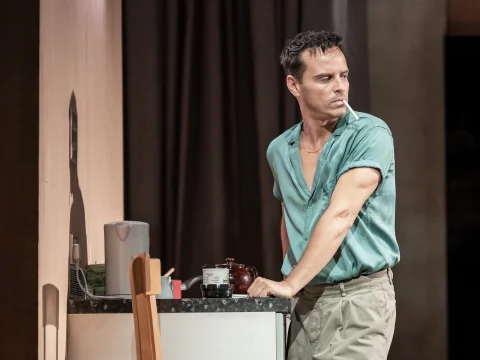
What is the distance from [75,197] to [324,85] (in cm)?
81

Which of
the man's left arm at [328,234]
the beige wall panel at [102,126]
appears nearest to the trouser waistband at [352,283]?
the man's left arm at [328,234]

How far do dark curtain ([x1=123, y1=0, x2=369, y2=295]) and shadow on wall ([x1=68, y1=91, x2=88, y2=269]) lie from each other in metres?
1.18

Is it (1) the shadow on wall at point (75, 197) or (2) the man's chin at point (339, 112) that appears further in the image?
(1) the shadow on wall at point (75, 197)

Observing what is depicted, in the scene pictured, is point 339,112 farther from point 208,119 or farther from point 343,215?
point 208,119

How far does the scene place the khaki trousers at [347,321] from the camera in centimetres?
220

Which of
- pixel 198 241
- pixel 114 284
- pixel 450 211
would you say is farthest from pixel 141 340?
pixel 450 211

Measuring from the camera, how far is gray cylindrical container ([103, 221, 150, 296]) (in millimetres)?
2449

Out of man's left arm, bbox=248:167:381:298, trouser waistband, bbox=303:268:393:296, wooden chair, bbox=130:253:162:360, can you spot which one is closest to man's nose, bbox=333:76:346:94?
man's left arm, bbox=248:167:381:298

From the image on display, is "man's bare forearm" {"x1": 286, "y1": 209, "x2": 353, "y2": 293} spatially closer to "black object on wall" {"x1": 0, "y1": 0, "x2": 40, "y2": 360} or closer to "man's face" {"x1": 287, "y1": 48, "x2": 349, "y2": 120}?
"man's face" {"x1": 287, "y1": 48, "x2": 349, "y2": 120}

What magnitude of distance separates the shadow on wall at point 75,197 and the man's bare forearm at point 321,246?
2.36 feet

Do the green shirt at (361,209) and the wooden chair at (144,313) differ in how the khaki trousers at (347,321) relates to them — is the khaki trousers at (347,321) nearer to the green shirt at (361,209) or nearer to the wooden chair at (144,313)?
the green shirt at (361,209)

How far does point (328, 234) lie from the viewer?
215 centimetres

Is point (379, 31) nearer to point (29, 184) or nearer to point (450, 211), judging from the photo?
point (450, 211)

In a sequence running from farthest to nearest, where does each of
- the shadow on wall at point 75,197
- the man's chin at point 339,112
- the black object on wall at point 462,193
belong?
the black object on wall at point 462,193, the shadow on wall at point 75,197, the man's chin at point 339,112
